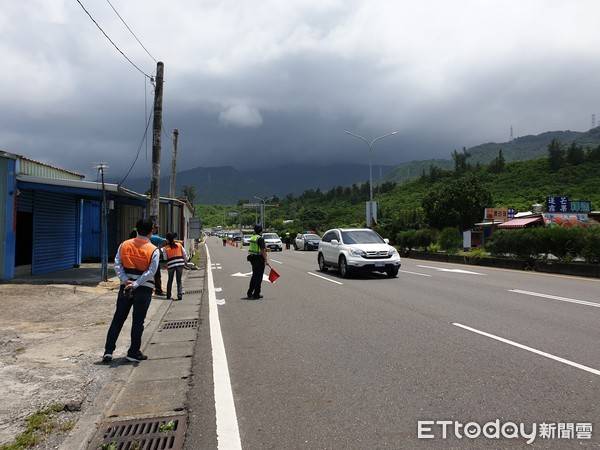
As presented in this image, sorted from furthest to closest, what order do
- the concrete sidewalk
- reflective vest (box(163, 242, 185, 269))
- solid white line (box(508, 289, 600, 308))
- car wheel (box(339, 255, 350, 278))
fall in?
car wheel (box(339, 255, 350, 278)), reflective vest (box(163, 242, 185, 269)), solid white line (box(508, 289, 600, 308)), the concrete sidewalk

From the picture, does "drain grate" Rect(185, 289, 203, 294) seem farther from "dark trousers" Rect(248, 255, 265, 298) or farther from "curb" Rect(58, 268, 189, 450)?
"curb" Rect(58, 268, 189, 450)

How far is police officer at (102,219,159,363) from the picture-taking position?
6.70m

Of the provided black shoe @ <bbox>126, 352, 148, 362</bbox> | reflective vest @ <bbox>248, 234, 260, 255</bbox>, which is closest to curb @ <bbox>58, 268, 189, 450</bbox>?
black shoe @ <bbox>126, 352, 148, 362</bbox>

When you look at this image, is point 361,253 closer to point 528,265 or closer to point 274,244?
point 528,265

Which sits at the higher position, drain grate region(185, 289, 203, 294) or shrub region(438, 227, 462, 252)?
shrub region(438, 227, 462, 252)

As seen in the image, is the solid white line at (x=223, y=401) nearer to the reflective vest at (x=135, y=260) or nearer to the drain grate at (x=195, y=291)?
the reflective vest at (x=135, y=260)

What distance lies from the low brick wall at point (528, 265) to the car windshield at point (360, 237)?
742cm

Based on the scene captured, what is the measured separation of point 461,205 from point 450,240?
40.2 m

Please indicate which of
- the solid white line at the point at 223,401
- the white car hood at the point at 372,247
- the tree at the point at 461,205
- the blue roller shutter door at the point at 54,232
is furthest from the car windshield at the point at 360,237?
the tree at the point at 461,205

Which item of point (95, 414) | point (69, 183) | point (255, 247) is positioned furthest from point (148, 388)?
point (69, 183)

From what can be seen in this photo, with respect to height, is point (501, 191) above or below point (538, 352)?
above

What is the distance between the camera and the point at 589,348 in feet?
22.2

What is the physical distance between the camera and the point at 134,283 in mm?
6641

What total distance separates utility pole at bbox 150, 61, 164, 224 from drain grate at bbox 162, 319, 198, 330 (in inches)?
323
